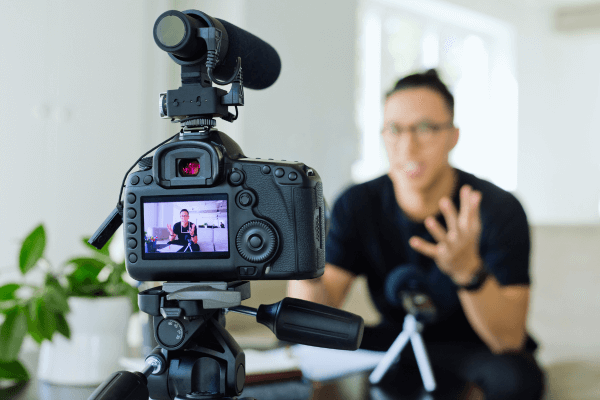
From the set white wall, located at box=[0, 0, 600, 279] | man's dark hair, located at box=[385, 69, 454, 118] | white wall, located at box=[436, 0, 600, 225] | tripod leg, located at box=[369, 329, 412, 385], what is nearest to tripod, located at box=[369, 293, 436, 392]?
tripod leg, located at box=[369, 329, 412, 385]

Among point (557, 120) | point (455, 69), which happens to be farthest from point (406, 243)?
point (557, 120)

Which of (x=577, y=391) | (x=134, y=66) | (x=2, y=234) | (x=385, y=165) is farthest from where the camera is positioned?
(x=385, y=165)

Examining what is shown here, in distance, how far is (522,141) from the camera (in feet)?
14.8

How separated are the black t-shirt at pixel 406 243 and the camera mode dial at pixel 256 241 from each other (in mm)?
969

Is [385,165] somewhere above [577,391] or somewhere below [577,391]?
above

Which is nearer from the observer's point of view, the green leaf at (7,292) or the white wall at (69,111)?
the green leaf at (7,292)

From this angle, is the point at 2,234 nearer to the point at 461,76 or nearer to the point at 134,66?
the point at 134,66

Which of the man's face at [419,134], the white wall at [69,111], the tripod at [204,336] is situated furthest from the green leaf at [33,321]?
the white wall at [69,111]

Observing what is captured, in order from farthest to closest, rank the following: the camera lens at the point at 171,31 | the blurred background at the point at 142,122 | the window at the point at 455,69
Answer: the window at the point at 455,69 < the blurred background at the point at 142,122 < the camera lens at the point at 171,31

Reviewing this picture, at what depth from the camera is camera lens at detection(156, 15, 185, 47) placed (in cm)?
39

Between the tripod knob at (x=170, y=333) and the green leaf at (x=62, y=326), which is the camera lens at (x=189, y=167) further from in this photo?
the green leaf at (x=62, y=326)

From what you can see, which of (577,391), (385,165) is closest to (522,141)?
(385,165)

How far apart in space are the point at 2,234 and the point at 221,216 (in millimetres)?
1637

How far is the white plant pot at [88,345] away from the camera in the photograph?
74cm
